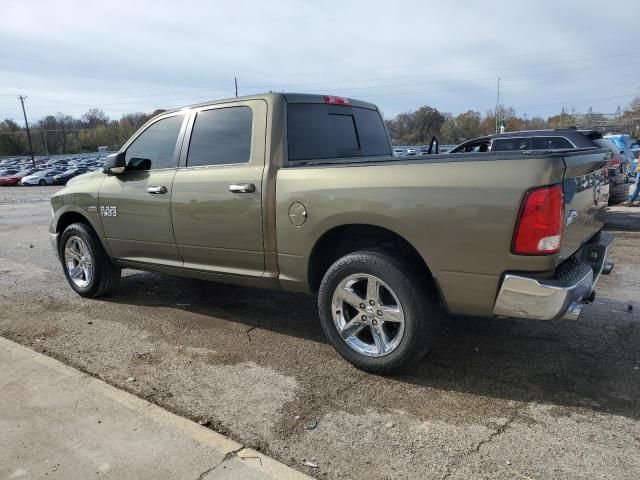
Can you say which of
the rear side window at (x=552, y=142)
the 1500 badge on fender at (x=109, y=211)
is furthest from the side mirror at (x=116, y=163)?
the rear side window at (x=552, y=142)

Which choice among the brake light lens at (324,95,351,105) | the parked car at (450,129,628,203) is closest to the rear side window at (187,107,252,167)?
the brake light lens at (324,95,351,105)

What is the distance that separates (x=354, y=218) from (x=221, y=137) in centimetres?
156

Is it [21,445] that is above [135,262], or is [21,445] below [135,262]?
below

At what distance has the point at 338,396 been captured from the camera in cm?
326

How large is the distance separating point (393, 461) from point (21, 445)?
6.56 feet

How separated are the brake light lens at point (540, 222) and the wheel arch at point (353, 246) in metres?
0.63

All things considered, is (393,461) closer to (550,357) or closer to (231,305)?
(550,357)

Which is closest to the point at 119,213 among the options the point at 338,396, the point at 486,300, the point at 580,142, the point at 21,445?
the point at 21,445

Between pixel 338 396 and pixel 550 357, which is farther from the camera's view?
pixel 550 357

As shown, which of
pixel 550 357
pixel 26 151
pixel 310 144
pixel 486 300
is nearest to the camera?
pixel 486 300

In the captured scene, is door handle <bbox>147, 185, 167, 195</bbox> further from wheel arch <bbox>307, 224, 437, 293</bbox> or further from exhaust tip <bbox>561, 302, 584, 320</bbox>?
exhaust tip <bbox>561, 302, 584, 320</bbox>

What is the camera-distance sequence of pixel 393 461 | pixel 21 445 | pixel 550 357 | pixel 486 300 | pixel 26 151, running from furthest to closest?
pixel 26 151, pixel 550 357, pixel 486 300, pixel 21 445, pixel 393 461

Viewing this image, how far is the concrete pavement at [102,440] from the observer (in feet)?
8.34

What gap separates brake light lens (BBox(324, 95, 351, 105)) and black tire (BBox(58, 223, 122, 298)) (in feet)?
9.34
